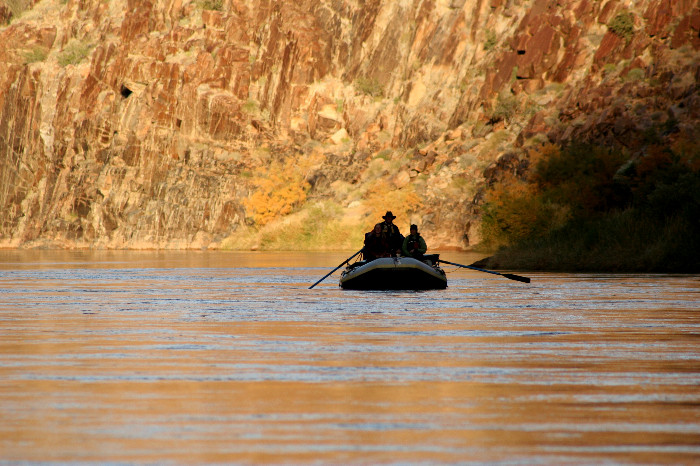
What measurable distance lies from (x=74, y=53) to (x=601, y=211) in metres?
84.4

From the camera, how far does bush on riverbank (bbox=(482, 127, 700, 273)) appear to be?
44500 millimetres

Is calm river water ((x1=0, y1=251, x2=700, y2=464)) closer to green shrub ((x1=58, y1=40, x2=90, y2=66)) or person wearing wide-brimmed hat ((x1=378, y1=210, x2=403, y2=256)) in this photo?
person wearing wide-brimmed hat ((x1=378, y1=210, x2=403, y2=256))

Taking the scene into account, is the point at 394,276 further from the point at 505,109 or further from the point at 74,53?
the point at 74,53

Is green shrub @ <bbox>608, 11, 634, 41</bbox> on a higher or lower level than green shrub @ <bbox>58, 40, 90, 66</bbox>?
lower

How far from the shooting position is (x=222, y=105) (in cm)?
11681

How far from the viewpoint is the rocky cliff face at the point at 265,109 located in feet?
324

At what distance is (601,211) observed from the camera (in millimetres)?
62688

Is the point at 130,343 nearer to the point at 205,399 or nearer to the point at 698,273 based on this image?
the point at 205,399

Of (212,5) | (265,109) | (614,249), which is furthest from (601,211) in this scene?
(212,5)

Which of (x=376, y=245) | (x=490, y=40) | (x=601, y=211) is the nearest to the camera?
(x=376, y=245)

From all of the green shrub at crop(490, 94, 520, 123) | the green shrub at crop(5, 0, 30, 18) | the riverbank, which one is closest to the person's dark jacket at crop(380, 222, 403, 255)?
Result: the riverbank

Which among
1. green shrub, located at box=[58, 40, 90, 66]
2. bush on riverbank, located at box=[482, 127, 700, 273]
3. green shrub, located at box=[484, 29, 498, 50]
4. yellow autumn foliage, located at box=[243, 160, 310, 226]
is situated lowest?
bush on riverbank, located at box=[482, 127, 700, 273]

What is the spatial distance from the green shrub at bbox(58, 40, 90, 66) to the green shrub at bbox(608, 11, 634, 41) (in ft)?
206

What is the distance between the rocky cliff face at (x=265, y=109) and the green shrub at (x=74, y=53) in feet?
1.01
